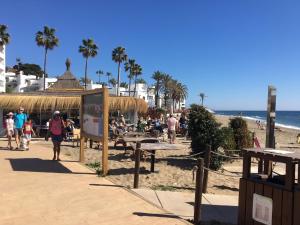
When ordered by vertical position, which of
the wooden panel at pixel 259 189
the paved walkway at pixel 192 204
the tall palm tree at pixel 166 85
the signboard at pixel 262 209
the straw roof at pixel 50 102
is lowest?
the paved walkway at pixel 192 204

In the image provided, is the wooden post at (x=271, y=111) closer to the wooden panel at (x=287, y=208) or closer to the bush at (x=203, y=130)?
the bush at (x=203, y=130)

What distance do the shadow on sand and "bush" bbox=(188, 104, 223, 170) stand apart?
4460 millimetres

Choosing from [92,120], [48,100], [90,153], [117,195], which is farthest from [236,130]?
[48,100]

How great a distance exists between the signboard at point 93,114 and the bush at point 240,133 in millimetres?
6278

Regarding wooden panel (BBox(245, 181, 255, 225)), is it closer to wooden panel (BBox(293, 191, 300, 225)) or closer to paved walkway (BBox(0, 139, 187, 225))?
wooden panel (BBox(293, 191, 300, 225))

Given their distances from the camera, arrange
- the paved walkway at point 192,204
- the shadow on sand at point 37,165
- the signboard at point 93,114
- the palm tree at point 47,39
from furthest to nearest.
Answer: the palm tree at point 47,39 < the shadow on sand at point 37,165 < the signboard at point 93,114 < the paved walkway at point 192,204

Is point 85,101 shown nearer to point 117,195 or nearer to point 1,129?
point 117,195

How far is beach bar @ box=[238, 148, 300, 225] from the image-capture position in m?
5.36

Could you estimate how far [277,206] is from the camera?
5.54 m

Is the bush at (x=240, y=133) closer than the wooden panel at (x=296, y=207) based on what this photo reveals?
No

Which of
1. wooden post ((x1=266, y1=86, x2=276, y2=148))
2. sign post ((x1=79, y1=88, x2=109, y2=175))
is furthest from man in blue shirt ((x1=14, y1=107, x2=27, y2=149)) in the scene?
wooden post ((x1=266, y1=86, x2=276, y2=148))

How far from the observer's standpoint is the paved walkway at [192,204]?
23.2 ft

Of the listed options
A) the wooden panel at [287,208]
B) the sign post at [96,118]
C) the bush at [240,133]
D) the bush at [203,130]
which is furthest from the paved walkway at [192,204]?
the bush at [240,133]

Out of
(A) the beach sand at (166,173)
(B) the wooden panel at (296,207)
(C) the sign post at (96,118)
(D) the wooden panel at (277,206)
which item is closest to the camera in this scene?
(B) the wooden panel at (296,207)
